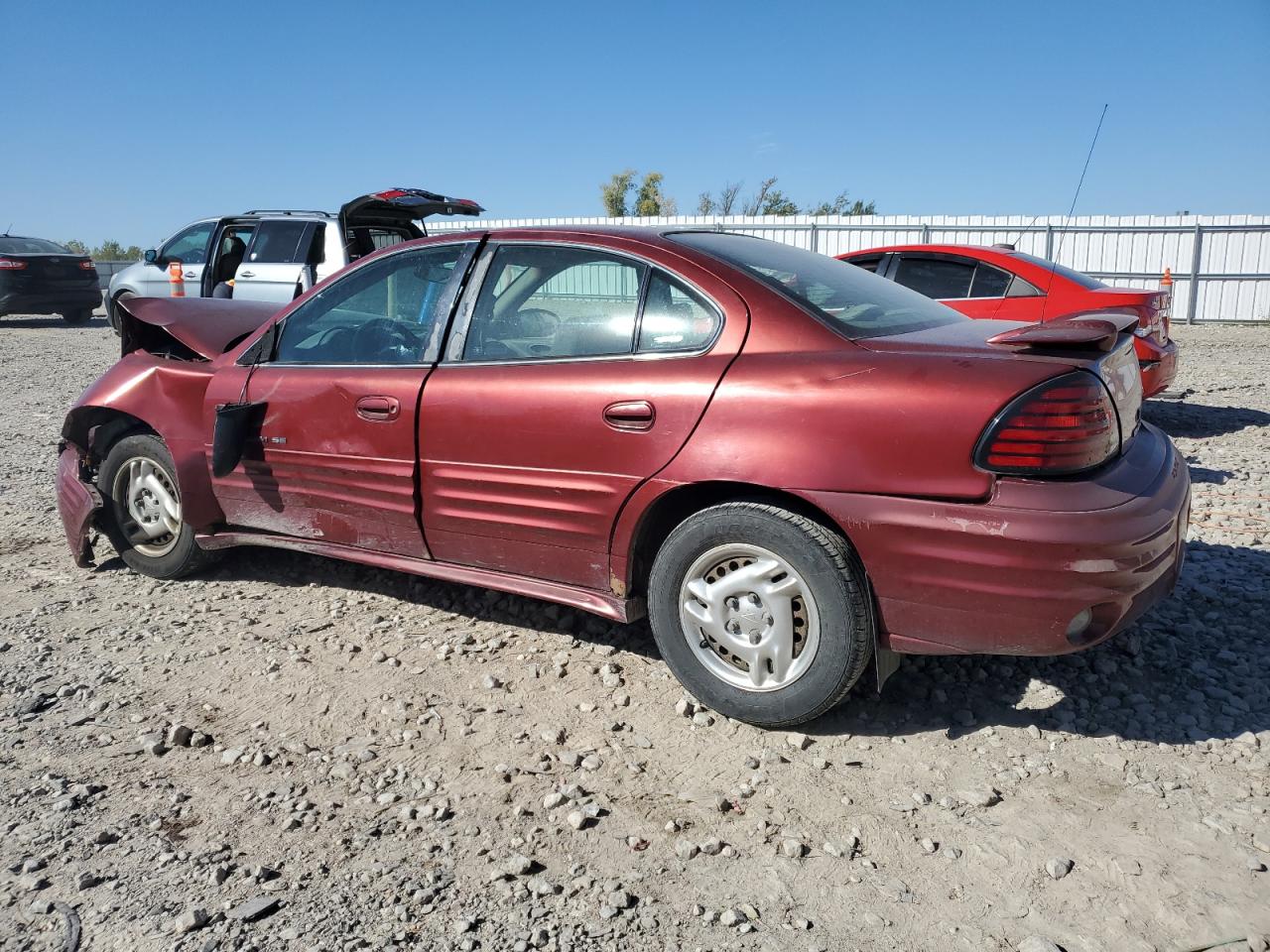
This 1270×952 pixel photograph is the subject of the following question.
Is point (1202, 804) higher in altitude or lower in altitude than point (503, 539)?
lower

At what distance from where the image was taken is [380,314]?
12.9 ft

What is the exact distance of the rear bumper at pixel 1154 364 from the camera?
21.1 ft

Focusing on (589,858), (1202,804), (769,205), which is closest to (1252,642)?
(1202,804)

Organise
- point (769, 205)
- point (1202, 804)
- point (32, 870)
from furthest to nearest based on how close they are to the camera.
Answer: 1. point (769, 205)
2. point (1202, 804)
3. point (32, 870)

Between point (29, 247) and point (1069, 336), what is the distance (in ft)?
62.1

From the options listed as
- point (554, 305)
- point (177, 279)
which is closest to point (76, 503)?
point (554, 305)

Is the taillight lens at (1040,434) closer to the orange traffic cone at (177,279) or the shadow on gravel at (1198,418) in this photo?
the shadow on gravel at (1198,418)

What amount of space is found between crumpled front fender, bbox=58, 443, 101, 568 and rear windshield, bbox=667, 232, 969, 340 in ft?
9.96

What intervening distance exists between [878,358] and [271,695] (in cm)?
229

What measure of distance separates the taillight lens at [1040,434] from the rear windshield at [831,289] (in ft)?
1.88

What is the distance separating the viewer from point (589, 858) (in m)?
2.42

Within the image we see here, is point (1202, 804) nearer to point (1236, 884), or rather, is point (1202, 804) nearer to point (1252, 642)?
point (1236, 884)

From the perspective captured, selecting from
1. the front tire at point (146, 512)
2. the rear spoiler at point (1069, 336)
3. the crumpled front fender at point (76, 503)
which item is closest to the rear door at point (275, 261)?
the crumpled front fender at point (76, 503)

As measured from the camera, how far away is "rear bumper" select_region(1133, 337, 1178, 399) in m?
6.44
